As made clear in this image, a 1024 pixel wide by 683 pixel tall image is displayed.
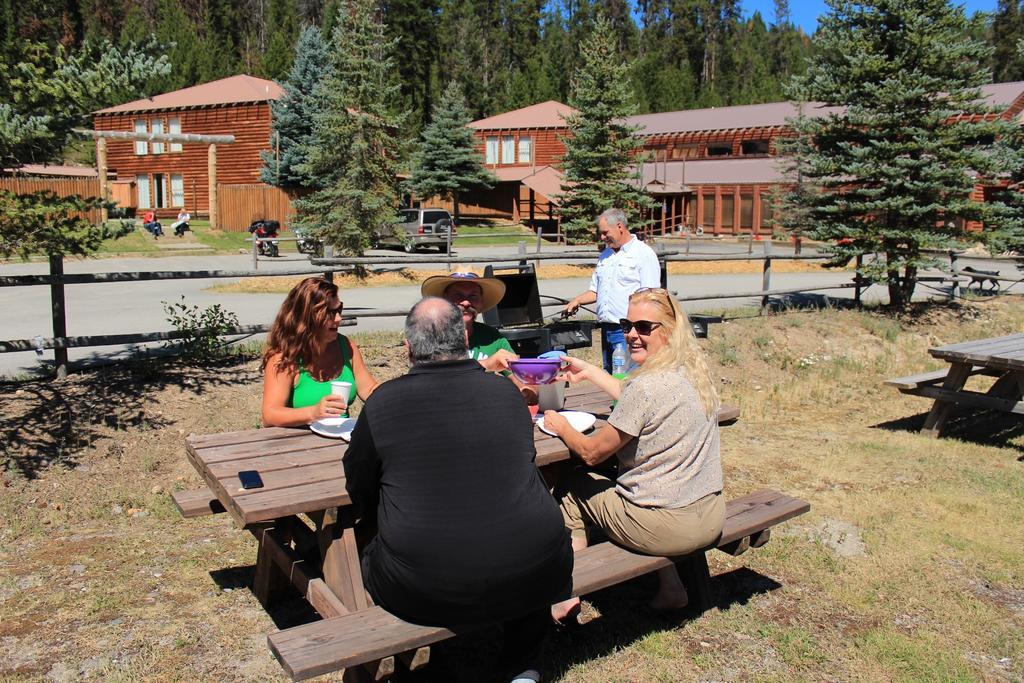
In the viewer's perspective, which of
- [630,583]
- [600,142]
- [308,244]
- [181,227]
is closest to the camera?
[630,583]

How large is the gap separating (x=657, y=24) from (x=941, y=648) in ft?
322

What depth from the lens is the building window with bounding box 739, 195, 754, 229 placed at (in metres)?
42.0

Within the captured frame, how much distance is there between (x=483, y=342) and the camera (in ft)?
17.2

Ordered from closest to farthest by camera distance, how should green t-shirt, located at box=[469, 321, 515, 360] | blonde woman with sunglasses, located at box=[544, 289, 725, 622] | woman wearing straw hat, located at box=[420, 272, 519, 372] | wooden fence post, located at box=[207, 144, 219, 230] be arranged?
1. blonde woman with sunglasses, located at box=[544, 289, 725, 622]
2. woman wearing straw hat, located at box=[420, 272, 519, 372]
3. green t-shirt, located at box=[469, 321, 515, 360]
4. wooden fence post, located at box=[207, 144, 219, 230]

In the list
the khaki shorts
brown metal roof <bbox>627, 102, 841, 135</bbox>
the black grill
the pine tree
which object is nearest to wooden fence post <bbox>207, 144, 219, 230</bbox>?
the pine tree

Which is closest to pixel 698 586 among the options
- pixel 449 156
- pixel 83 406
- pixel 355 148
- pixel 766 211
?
pixel 83 406

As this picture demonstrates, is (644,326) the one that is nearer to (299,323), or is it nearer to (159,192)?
(299,323)

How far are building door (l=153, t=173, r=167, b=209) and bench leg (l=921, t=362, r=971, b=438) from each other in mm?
40353

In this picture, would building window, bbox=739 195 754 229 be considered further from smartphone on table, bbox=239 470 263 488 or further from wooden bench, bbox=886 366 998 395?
smartphone on table, bbox=239 470 263 488

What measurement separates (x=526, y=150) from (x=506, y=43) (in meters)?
29.8

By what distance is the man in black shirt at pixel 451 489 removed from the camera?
117 inches

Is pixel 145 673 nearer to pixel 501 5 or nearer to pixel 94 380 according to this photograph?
pixel 94 380

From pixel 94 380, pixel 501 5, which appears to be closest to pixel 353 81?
pixel 94 380

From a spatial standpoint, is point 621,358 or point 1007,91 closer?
point 621,358
